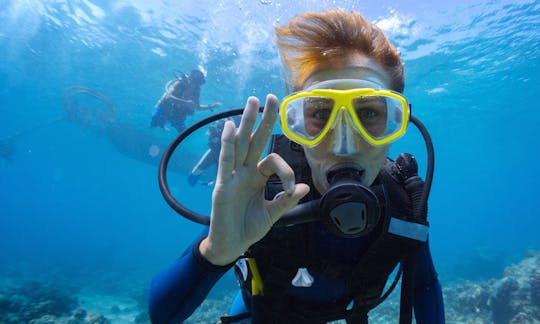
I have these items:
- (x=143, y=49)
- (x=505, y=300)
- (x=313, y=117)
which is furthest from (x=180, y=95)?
(x=505, y=300)

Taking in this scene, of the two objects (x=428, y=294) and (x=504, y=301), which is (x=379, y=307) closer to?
(x=504, y=301)

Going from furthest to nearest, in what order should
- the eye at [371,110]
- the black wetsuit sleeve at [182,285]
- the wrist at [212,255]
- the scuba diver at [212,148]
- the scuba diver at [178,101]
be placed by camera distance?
the scuba diver at [212,148] → the scuba diver at [178,101] → the eye at [371,110] → the black wetsuit sleeve at [182,285] → the wrist at [212,255]

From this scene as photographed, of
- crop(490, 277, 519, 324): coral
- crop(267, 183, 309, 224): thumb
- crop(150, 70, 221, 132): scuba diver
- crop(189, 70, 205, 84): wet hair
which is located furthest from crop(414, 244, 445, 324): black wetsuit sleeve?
crop(189, 70, 205, 84): wet hair

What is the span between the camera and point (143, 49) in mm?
19172

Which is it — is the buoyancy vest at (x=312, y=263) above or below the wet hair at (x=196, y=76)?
below

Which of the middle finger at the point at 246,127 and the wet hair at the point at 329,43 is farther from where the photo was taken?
the wet hair at the point at 329,43

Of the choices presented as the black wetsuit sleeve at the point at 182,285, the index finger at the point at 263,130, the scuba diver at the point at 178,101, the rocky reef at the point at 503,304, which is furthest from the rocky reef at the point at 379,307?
the index finger at the point at 263,130

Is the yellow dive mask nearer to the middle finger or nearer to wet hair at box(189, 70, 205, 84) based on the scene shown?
the middle finger

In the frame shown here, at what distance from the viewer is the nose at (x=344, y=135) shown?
80.7 inches

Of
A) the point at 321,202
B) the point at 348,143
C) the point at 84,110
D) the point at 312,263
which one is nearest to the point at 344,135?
the point at 348,143

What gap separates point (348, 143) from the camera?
2055 mm

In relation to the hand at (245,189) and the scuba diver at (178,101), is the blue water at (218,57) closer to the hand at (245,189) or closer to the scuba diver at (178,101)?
the scuba diver at (178,101)

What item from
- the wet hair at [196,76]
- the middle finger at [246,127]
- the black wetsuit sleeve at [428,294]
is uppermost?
the wet hair at [196,76]

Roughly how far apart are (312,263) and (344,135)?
1106mm
